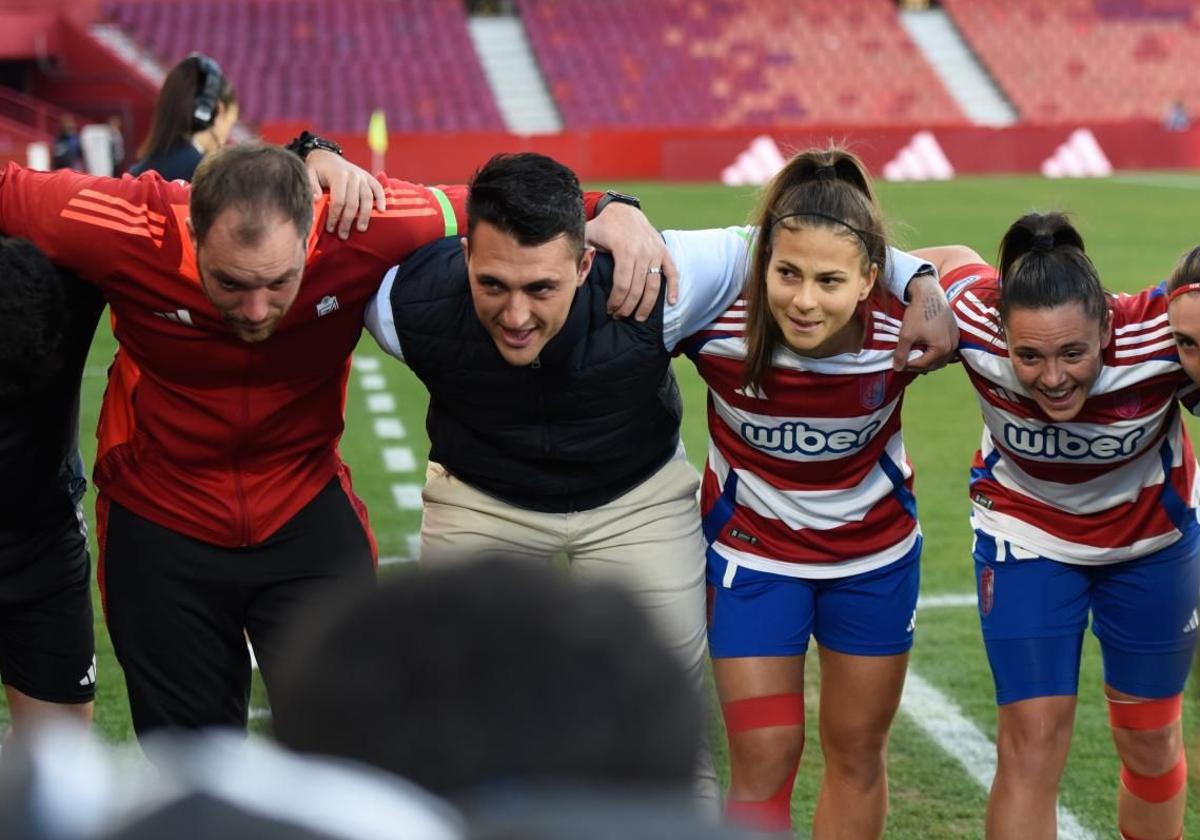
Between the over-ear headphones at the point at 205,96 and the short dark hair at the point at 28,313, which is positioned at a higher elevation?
the over-ear headphones at the point at 205,96

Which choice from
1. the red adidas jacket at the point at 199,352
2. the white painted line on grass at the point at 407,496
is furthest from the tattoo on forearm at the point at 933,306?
the white painted line on grass at the point at 407,496

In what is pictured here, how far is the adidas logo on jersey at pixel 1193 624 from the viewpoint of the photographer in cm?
414

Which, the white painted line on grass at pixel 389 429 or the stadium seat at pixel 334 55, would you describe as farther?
the stadium seat at pixel 334 55

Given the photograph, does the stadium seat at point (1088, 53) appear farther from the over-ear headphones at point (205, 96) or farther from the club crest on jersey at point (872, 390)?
the club crest on jersey at point (872, 390)

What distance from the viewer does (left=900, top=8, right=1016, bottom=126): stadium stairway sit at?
38125 mm

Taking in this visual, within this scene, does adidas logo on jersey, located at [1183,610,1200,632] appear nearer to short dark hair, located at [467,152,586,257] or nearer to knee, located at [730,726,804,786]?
knee, located at [730,726,804,786]

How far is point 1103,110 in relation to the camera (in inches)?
1524

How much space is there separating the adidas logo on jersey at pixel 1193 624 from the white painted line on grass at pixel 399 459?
18.3ft

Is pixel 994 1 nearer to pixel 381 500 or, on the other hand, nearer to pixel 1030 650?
pixel 381 500

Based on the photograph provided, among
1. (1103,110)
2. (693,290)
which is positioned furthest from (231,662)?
(1103,110)

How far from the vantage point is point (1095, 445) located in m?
3.94

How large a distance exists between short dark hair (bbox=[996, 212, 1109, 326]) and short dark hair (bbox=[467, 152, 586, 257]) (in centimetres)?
104

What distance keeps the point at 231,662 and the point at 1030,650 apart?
191 cm

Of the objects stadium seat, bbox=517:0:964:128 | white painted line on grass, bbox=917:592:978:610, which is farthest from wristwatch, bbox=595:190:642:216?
stadium seat, bbox=517:0:964:128
